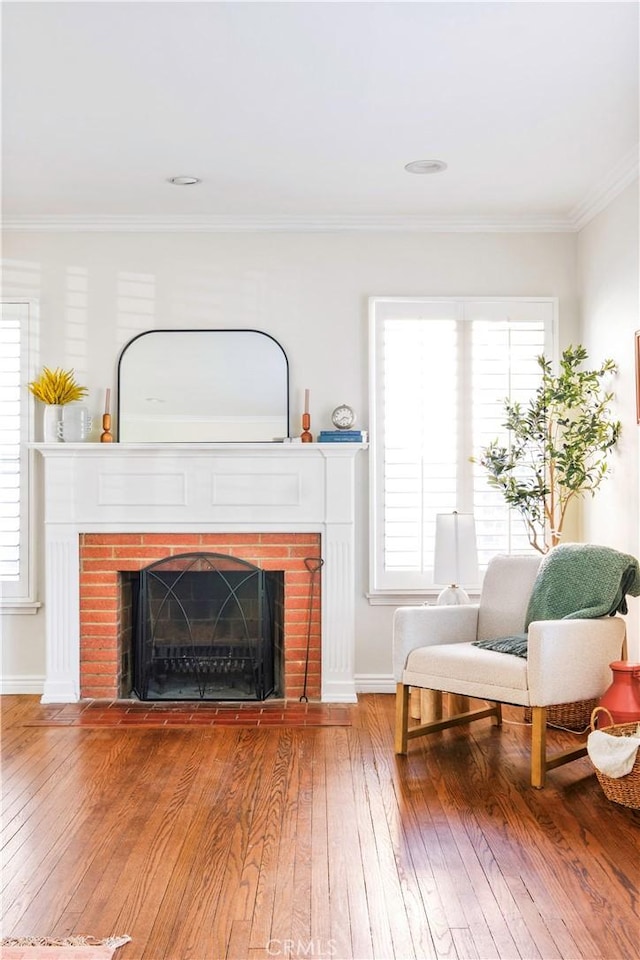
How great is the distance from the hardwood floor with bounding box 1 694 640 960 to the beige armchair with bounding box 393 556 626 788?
22 centimetres

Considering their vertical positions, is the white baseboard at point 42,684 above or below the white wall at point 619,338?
below

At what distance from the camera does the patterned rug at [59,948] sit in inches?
89.7

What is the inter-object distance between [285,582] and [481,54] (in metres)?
2.92

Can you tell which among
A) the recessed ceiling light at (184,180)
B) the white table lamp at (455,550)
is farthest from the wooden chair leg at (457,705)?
the recessed ceiling light at (184,180)

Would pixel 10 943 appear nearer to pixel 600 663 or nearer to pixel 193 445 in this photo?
pixel 600 663

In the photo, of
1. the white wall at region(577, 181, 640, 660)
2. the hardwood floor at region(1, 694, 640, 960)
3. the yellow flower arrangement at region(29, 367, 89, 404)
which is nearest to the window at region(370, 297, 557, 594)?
the white wall at region(577, 181, 640, 660)

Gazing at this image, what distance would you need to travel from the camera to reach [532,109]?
12.5 feet

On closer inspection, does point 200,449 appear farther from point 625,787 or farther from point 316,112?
point 625,787

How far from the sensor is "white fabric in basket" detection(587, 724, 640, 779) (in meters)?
3.25

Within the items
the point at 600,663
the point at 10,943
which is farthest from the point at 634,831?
the point at 10,943

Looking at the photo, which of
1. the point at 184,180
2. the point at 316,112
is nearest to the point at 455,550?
the point at 316,112

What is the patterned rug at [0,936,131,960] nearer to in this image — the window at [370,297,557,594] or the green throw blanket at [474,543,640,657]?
the green throw blanket at [474,543,640,657]

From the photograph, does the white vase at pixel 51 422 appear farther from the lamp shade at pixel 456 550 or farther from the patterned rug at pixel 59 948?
the patterned rug at pixel 59 948

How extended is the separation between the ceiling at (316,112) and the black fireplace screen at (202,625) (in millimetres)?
2019
